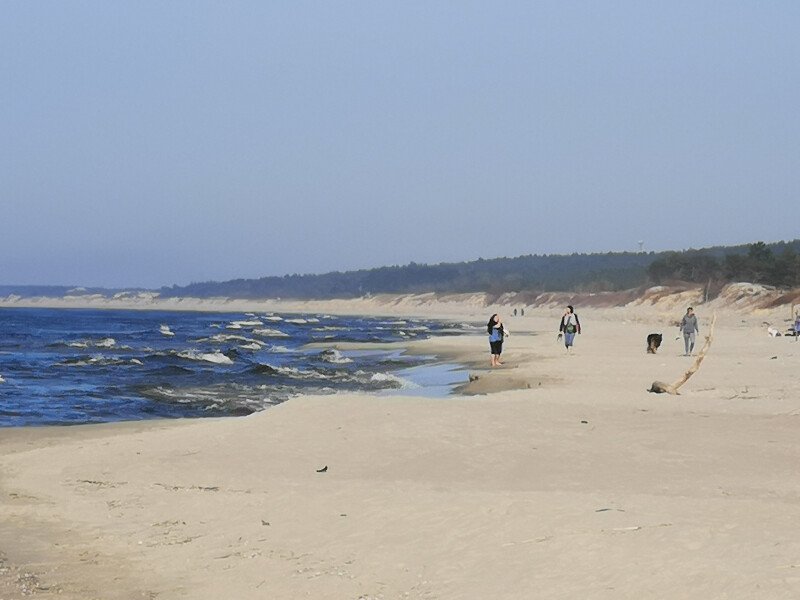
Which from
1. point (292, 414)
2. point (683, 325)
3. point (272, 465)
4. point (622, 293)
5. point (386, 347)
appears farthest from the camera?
point (622, 293)

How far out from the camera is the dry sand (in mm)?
7117

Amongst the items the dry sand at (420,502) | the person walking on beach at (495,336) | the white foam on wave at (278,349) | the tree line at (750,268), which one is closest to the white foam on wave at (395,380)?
the person walking on beach at (495,336)

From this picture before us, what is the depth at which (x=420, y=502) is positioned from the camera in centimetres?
947

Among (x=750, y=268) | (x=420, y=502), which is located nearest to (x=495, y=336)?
(x=420, y=502)

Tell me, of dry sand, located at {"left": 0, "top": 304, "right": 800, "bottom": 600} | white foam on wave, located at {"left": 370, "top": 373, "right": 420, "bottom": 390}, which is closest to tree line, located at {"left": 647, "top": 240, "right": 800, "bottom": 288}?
white foam on wave, located at {"left": 370, "top": 373, "right": 420, "bottom": 390}

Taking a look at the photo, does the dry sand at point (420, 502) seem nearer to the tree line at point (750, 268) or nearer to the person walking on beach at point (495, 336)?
the person walking on beach at point (495, 336)

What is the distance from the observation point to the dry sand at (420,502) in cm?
712

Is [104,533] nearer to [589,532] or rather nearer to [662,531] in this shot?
[589,532]

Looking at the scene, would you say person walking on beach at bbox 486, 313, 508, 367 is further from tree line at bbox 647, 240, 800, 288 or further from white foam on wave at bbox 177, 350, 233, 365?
Answer: tree line at bbox 647, 240, 800, 288

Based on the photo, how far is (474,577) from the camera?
7.08m

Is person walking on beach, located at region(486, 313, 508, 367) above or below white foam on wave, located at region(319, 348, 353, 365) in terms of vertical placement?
above

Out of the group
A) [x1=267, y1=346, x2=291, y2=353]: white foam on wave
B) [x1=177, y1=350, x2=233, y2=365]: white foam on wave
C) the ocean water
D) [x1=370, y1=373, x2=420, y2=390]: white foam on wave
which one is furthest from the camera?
[x1=267, y1=346, x2=291, y2=353]: white foam on wave

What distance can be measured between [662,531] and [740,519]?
0.74 m

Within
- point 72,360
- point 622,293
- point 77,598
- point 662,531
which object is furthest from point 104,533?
point 622,293
